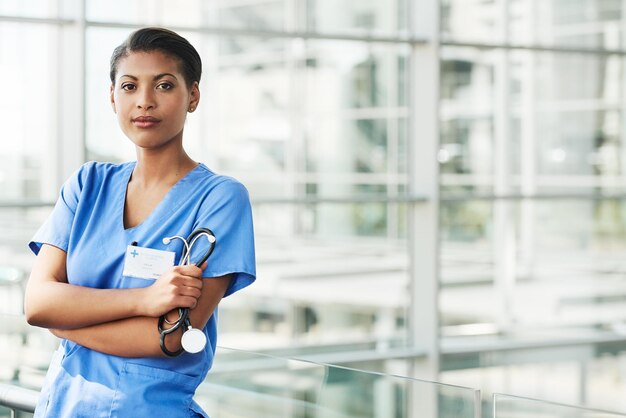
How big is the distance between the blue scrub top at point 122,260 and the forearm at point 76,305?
0.04 meters

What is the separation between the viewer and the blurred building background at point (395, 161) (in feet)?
18.2

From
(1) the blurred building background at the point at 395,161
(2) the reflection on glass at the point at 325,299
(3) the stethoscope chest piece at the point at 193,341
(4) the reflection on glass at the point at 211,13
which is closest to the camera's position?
(3) the stethoscope chest piece at the point at 193,341

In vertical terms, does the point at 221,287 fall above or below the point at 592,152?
below

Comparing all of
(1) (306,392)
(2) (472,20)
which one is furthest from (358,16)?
(1) (306,392)

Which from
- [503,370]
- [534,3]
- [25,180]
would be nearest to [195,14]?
[25,180]

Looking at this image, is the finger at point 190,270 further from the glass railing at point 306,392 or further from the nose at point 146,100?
the glass railing at point 306,392

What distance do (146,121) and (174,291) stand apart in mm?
289

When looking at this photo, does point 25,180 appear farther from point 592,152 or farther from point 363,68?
point 592,152

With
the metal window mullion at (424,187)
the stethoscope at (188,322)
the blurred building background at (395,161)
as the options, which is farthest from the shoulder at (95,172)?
the metal window mullion at (424,187)

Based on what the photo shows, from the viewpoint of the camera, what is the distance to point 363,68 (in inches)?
263

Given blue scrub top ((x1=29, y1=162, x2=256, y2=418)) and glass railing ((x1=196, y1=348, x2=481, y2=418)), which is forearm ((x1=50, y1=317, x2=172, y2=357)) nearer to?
blue scrub top ((x1=29, y1=162, x2=256, y2=418))

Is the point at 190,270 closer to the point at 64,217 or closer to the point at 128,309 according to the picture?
the point at 128,309

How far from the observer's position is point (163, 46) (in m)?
1.67

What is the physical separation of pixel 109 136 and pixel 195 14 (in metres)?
1.29
